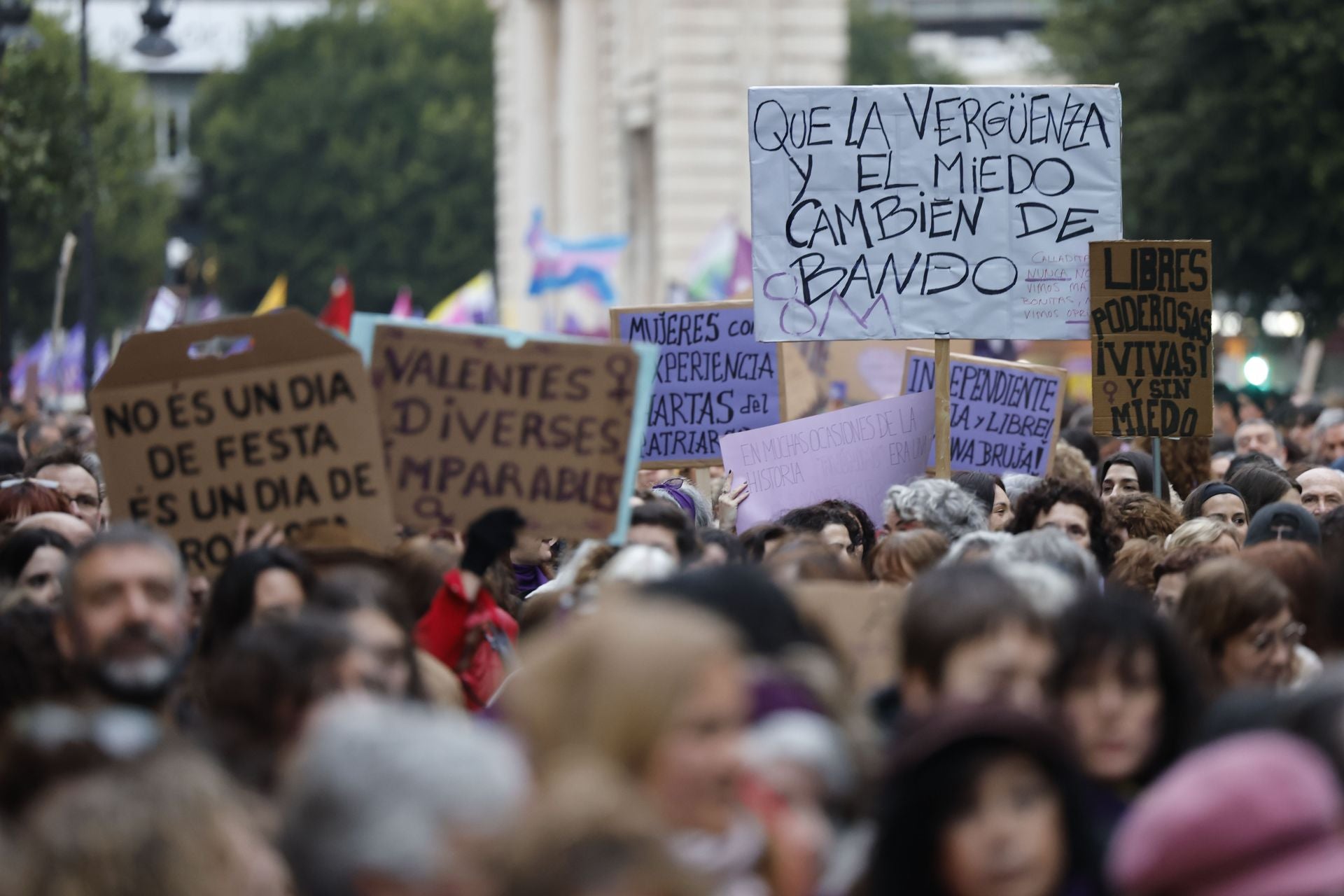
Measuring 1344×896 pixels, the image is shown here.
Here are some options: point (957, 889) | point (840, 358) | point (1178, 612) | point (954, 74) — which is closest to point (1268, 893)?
point (957, 889)

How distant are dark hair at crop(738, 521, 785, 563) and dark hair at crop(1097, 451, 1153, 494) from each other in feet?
9.60

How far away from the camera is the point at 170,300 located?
19.8 meters

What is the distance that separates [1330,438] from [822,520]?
660 centimetres

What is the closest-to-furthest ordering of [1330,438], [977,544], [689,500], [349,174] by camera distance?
[977,544], [689,500], [1330,438], [349,174]

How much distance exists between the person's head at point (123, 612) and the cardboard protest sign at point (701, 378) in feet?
19.9

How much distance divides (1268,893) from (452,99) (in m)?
72.1

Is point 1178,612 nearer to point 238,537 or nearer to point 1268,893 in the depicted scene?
point 1268,893

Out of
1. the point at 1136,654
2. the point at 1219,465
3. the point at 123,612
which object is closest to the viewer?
the point at 1136,654

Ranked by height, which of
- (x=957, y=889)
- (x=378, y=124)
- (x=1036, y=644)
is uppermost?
(x=378, y=124)

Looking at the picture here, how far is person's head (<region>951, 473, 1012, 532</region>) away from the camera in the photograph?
9695 mm

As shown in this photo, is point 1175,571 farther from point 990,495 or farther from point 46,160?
point 46,160

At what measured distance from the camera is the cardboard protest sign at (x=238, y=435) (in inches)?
278

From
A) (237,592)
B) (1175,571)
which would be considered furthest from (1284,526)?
(237,592)

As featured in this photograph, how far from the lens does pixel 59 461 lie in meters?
11.1
